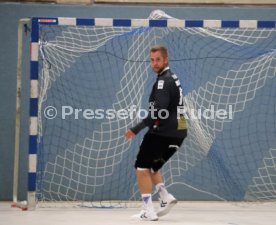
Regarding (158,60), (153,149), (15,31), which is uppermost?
(15,31)

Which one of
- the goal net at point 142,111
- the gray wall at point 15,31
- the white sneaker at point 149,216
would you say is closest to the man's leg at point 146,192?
the white sneaker at point 149,216

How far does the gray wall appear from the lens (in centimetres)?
1024

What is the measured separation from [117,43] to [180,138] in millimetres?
3005

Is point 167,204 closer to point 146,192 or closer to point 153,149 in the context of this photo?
point 146,192

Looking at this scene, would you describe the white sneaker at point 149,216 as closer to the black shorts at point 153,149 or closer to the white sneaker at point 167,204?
the white sneaker at point 167,204

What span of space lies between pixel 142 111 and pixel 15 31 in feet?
7.65

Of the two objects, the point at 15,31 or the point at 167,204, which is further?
the point at 15,31

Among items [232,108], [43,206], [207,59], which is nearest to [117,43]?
[207,59]

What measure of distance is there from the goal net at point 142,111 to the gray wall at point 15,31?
335 millimetres

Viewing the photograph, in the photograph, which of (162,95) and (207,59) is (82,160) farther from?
(162,95)

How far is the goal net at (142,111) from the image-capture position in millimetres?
10047

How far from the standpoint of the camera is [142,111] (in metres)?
10.2

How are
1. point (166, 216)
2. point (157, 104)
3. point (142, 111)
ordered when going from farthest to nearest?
point (142, 111) → point (166, 216) → point (157, 104)

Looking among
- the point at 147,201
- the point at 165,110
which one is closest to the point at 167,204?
the point at 147,201
